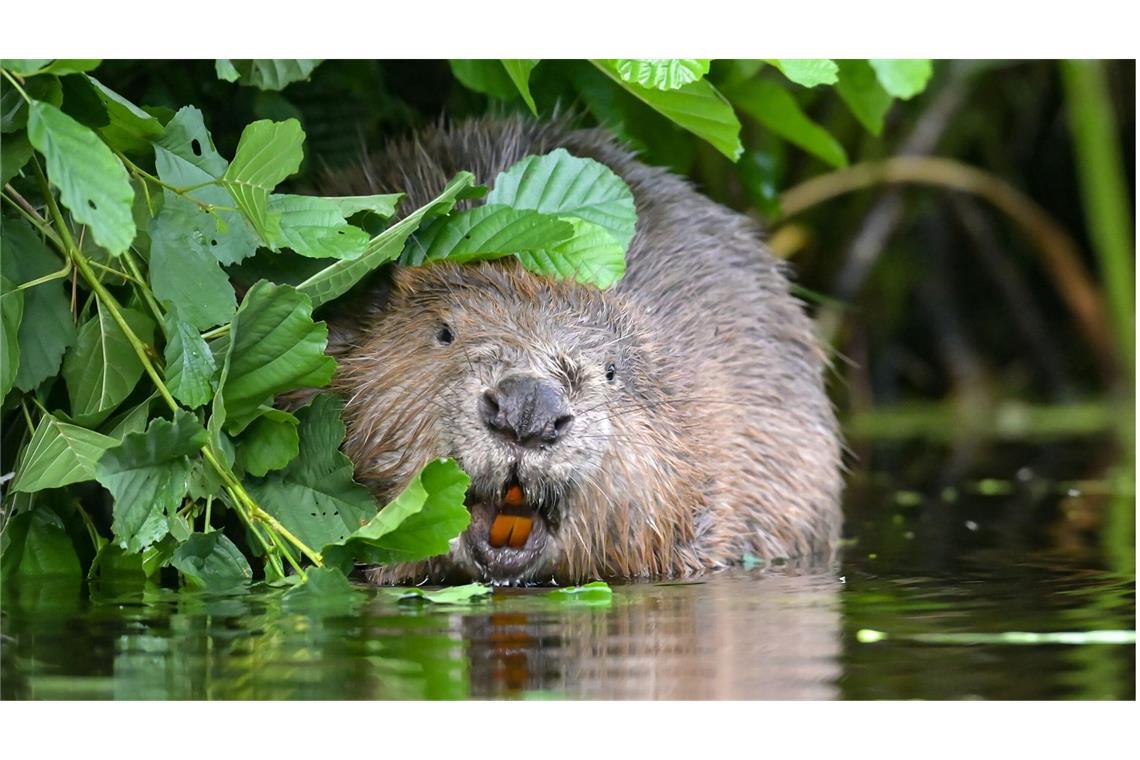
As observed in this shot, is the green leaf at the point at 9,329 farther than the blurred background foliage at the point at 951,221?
No

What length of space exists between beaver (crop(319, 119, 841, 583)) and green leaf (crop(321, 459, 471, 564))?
31 cm

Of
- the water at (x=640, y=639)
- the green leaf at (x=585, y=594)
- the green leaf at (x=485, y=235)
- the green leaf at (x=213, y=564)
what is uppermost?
the green leaf at (x=485, y=235)

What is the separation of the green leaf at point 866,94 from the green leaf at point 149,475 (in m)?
2.02

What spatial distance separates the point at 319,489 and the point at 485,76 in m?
1.18

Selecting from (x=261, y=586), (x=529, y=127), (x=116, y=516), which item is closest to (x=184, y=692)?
(x=116, y=516)

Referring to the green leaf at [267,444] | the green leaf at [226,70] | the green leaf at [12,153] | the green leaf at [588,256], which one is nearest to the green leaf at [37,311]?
the green leaf at [12,153]

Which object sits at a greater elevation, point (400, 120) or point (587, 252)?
point (400, 120)

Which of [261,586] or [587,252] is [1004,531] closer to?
[587,252]

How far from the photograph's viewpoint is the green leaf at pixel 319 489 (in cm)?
303

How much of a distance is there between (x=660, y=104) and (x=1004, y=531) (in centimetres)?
152

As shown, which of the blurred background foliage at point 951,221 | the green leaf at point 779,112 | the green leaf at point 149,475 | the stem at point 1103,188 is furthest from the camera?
the stem at point 1103,188

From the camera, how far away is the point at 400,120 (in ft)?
14.9

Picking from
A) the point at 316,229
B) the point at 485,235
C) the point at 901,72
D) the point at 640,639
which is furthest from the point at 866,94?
the point at 640,639

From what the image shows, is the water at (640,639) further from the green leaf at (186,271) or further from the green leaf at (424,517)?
the green leaf at (186,271)
